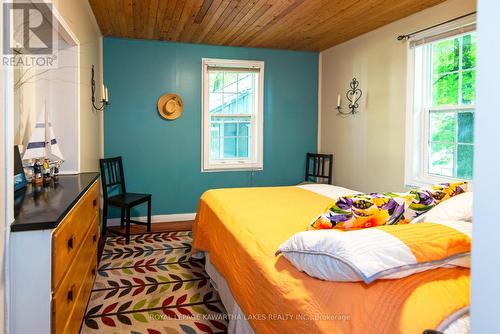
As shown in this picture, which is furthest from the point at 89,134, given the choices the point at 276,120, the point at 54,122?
the point at 276,120

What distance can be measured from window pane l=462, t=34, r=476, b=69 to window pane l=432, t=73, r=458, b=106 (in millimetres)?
132

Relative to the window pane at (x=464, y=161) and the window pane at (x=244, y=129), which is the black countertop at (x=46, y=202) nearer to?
the window pane at (x=244, y=129)

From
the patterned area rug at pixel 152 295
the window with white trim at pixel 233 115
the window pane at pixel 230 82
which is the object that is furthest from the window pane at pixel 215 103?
the patterned area rug at pixel 152 295

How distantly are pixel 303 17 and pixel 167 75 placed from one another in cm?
196

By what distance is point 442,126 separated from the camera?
344 centimetres

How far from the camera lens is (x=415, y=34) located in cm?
352

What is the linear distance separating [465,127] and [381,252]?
101 inches

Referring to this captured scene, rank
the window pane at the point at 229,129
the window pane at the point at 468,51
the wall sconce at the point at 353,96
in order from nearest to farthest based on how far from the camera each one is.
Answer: the window pane at the point at 468,51, the wall sconce at the point at 353,96, the window pane at the point at 229,129

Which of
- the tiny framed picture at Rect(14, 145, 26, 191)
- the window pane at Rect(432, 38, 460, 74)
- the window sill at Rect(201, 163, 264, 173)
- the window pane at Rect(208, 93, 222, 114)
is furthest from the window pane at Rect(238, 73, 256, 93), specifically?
the tiny framed picture at Rect(14, 145, 26, 191)

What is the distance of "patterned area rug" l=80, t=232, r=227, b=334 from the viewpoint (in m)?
2.27

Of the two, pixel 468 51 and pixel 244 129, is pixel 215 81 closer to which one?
pixel 244 129

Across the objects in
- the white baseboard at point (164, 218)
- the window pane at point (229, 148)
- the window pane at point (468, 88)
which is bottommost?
the white baseboard at point (164, 218)

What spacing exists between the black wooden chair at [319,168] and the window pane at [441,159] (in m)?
1.56

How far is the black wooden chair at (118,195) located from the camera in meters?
3.86
